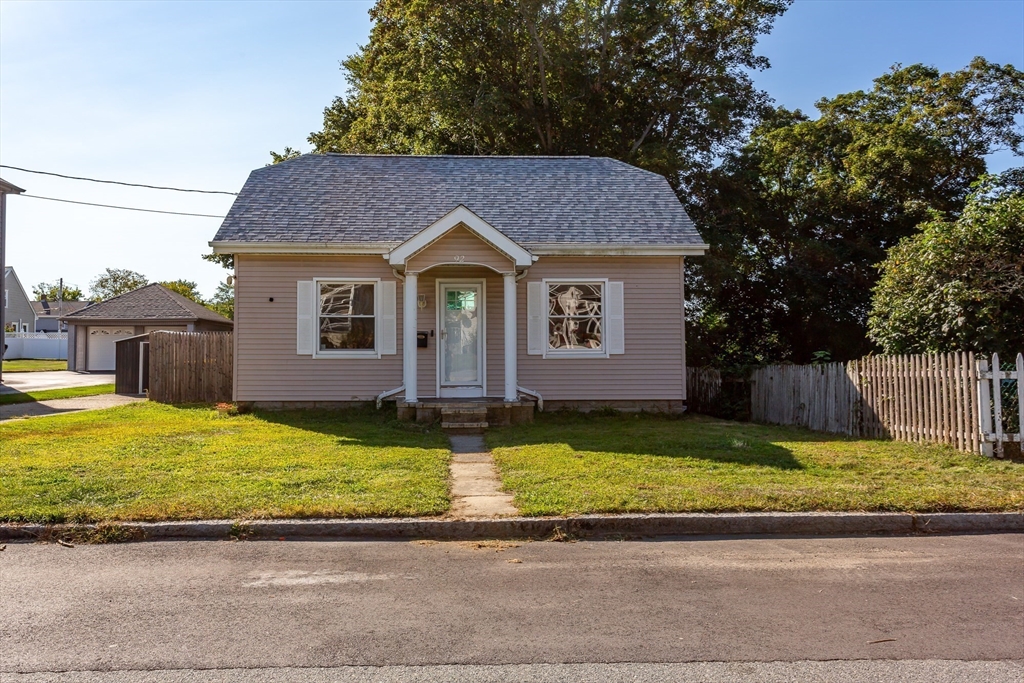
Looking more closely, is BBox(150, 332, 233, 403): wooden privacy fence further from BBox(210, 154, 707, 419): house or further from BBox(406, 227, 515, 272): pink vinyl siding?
BBox(406, 227, 515, 272): pink vinyl siding

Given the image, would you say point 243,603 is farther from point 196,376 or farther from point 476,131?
point 476,131

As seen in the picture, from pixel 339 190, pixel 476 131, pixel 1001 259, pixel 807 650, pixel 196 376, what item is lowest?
pixel 807 650

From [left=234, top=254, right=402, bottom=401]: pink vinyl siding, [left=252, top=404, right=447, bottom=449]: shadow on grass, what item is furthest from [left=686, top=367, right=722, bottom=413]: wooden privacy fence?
[left=252, top=404, right=447, bottom=449]: shadow on grass

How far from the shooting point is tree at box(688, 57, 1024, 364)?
23078 mm

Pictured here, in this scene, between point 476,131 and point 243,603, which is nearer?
point 243,603

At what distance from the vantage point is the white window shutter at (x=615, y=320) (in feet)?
52.3

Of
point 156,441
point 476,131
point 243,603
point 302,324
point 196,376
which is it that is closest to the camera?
point 243,603

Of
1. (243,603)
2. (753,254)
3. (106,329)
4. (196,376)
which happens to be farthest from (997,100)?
(106,329)

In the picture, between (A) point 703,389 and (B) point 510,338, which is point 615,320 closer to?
(B) point 510,338

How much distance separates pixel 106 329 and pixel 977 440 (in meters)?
36.2

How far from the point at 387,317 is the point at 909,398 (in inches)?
359

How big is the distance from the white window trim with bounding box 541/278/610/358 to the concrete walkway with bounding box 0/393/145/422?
9717 millimetres

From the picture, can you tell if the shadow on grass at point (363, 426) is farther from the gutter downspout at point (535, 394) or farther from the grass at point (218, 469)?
the gutter downspout at point (535, 394)

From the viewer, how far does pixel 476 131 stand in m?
25.7
